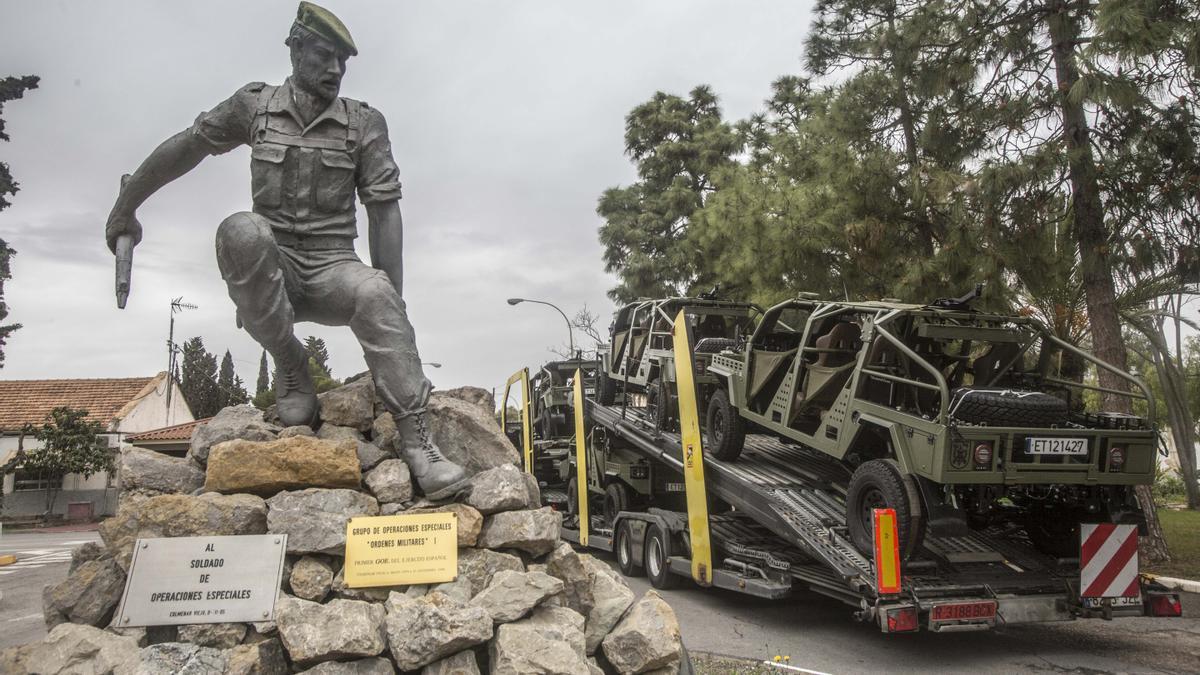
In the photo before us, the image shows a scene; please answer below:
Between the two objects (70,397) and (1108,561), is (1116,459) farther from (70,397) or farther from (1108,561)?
(70,397)

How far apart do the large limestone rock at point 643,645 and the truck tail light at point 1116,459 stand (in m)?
4.31

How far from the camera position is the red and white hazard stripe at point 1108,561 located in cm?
682

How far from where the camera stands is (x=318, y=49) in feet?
14.5

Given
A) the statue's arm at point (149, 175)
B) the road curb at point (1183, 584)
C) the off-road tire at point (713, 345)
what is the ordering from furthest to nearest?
the off-road tire at point (713, 345) < the road curb at point (1183, 584) < the statue's arm at point (149, 175)

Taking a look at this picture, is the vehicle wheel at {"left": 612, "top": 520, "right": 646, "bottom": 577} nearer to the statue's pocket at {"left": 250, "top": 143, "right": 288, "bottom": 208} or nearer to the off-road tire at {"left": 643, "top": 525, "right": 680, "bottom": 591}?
the off-road tire at {"left": 643, "top": 525, "right": 680, "bottom": 591}

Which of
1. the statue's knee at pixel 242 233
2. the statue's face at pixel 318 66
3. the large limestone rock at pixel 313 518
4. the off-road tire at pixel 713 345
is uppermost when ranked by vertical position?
the statue's face at pixel 318 66

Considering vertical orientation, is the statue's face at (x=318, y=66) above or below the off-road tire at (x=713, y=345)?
above

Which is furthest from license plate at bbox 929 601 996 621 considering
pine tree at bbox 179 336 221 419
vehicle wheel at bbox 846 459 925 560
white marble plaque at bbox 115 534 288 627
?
pine tree at bbox 179 336 221 419

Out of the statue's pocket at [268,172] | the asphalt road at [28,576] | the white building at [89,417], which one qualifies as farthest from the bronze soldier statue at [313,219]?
the white building at [89,417]

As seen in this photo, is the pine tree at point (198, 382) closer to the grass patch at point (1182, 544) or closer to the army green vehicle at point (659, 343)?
the army green vehicle at point (659, 343)

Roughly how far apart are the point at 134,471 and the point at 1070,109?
997cm

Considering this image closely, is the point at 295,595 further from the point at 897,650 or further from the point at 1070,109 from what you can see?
the point at 1070,109

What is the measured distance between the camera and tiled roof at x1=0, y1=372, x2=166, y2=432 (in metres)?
26.3

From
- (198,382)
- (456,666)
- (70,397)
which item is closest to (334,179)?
(456,666)
